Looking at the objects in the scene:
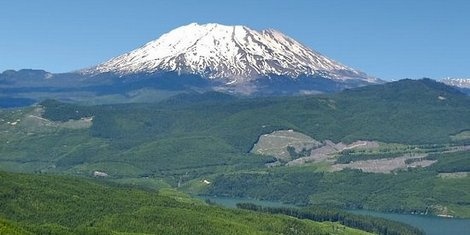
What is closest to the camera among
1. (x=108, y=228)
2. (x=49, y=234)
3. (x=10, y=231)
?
(x=10, y=231)

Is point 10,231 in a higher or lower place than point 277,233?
higher

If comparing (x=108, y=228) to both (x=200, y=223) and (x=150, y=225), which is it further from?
(x=200, y=223)

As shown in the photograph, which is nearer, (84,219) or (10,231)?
(10,231)

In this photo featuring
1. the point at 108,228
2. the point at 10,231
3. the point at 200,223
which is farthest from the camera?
the point at 200,223

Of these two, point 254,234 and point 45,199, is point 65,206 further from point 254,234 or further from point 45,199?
point 254,234

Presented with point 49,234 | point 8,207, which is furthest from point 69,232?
point 8,207

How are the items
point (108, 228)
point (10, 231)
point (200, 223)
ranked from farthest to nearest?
point (200, 223) → point (108, 228) → point (10, 231)

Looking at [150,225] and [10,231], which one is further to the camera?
[150,225]

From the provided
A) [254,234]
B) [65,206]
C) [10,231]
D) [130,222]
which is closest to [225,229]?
[254,234]
